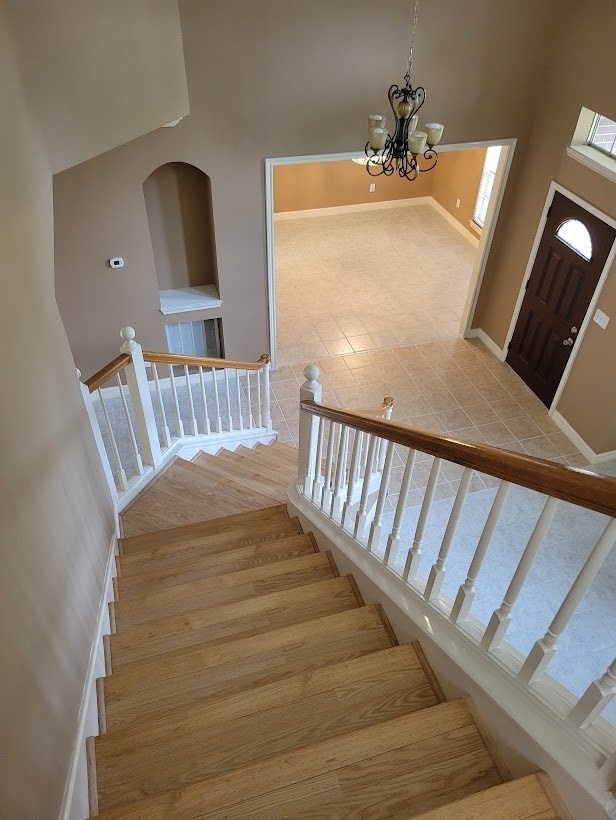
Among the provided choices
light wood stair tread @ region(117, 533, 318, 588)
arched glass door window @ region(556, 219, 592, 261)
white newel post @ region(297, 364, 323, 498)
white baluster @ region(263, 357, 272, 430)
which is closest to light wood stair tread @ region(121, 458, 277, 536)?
light wood stair tread @ region(117, 533, 318, 588)

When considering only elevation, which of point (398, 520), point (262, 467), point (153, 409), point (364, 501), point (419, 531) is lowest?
point (153, 409)

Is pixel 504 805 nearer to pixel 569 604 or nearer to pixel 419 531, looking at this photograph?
pixel 569 604

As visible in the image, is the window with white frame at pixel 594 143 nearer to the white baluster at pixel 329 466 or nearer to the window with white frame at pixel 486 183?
the window with white frame at pixel 486 183

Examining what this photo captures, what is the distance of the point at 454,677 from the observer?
6.06 feet

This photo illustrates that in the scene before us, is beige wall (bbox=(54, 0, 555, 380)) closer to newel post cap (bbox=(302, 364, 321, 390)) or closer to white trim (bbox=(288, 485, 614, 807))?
newel post cap (bbox=(302, 364, 321, 390))

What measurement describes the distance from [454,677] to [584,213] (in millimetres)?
4687

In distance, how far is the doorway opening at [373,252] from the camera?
6969 mm

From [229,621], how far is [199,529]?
3.66ft

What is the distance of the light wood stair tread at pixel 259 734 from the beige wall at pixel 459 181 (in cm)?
833

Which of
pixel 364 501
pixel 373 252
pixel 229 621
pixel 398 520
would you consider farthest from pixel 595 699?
pixel 373 252

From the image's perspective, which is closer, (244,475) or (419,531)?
(419,531)

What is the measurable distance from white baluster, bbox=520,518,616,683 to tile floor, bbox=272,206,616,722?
2.85 ft

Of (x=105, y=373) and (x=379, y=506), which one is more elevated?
(x=379, y=506)

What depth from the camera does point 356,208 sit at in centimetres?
1003
